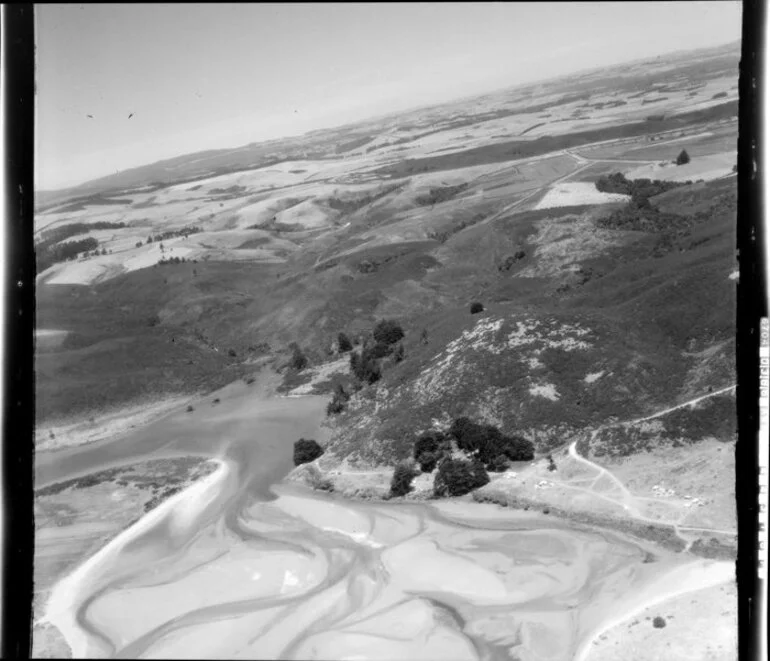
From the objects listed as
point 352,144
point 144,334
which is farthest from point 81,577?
point 352,144

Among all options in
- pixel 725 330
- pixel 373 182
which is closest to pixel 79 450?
pixel 725 330

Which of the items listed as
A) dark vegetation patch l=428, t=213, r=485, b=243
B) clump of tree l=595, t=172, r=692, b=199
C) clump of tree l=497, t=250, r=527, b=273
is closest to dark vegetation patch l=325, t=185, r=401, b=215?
dark vegetation patch l=428, t=213, r=485, b=243

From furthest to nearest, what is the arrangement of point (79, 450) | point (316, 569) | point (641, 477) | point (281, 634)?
point (79, 450) → point (641, 477) → point (316, 569) → point (281, 634)

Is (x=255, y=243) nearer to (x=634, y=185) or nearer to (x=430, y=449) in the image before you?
(x=634, y=185)

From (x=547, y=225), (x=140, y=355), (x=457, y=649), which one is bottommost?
(x=457, y=649)

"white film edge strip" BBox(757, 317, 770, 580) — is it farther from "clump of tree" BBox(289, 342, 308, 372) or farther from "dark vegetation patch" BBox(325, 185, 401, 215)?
"dark vegetation patch" BBox(325, 185, 401, 215)

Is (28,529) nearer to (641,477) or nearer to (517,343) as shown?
(641,477)
